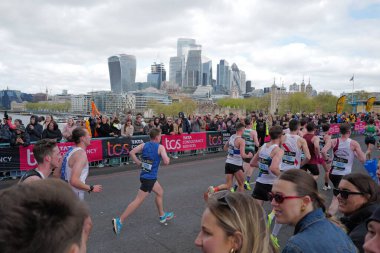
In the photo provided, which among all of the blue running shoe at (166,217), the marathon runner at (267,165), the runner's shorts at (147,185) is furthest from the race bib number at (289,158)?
the runner's shorts at (147,185)

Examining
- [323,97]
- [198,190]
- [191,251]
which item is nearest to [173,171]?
[198,190]

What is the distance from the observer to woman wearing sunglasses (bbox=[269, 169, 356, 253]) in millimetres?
1841

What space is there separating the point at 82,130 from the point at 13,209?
12.3ft

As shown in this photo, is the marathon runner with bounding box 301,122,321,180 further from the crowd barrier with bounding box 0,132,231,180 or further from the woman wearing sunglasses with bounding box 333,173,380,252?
the crowd barrier with bounding box 0,132,231,180

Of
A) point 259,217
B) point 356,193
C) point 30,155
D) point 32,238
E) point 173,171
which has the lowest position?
point 173,171

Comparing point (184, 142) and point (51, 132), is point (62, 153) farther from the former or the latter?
point (184, 142)

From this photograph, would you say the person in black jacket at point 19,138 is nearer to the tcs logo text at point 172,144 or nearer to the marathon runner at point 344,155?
the tcs logo text at point 172,144

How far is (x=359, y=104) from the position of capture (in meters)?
79.4

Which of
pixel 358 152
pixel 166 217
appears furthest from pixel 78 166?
pixel 358 152

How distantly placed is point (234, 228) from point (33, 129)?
34.2 ft

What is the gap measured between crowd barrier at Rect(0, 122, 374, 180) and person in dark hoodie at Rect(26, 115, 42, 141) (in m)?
1.01

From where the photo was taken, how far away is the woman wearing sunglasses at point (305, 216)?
184cm

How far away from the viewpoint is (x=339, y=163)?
6.17 metres

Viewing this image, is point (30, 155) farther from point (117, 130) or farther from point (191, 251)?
point (191, 251)
